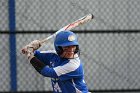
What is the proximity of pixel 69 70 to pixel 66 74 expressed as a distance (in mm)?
43

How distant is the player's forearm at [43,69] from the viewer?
14.8 feet

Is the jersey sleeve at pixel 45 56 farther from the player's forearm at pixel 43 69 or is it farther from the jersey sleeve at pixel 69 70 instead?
the jersey sleeve at pixel 69 70

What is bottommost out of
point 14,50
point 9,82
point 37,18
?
point 9,82

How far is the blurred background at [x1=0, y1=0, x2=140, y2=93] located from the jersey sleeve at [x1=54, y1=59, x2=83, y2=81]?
153 centimetres

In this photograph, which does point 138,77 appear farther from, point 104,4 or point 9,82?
point 9,82

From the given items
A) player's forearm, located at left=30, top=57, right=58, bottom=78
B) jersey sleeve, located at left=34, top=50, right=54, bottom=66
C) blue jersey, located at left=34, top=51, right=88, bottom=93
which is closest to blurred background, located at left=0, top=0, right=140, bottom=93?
jersey sleeve, located at left=34, top=50, right=54, bottom=66

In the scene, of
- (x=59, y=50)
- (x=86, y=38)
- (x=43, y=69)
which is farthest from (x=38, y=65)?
(x=86, y=38)

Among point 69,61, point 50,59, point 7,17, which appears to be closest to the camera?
point 69,61

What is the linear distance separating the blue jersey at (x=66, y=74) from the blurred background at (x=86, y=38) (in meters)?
1.30

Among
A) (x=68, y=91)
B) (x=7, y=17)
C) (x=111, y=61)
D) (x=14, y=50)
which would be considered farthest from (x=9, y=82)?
(x=68, y=91)

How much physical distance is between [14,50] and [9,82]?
37cm

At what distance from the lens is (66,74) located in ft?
14.9

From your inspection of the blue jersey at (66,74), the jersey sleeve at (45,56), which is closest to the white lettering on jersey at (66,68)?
the blue jersey at (66,74)

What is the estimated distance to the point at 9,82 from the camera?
6070 mm
